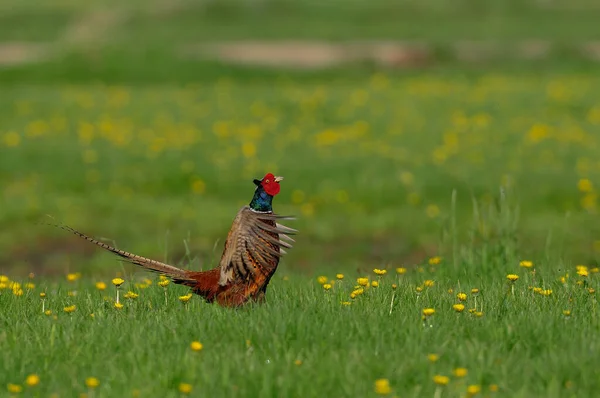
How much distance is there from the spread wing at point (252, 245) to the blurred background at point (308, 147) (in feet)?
6.07

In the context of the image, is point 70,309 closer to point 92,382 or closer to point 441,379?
point 92,382

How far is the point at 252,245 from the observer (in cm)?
553

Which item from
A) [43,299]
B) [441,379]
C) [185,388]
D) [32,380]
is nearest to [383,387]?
[441,379]

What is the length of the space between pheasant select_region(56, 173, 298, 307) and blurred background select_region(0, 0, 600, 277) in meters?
1.67

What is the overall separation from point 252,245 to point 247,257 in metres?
0.07

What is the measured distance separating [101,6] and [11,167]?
103 ft

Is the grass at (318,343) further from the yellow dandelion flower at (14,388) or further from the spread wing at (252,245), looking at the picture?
the spread wing at (252,245)

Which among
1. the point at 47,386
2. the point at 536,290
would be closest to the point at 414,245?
the point at 536,290

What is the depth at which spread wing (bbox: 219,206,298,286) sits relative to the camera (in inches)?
217

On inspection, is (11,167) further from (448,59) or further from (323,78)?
(448,59)

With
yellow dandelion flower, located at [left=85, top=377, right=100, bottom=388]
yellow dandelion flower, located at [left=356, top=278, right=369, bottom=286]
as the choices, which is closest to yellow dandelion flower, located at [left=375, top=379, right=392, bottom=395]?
yellow dandelion flower, located at [left=85, top=377, right=100, bottom=388]

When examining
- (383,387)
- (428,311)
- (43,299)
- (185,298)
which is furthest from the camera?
(43,299)

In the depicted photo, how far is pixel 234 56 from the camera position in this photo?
28.6 m

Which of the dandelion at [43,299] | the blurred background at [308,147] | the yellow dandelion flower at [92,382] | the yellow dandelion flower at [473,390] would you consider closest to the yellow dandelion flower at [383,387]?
the yellow dandelion flower at [473,390]
